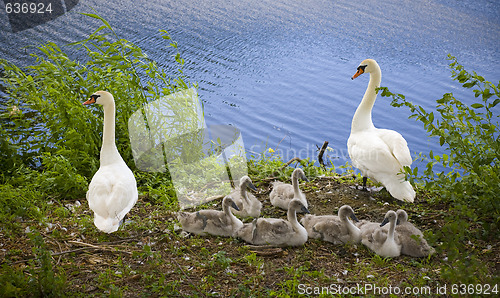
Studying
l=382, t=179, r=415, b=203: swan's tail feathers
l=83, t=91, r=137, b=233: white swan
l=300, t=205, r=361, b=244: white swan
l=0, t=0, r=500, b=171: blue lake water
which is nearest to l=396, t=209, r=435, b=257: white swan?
l=300, t=205, r=361, b=244: white swan

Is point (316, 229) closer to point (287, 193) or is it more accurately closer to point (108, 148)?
point (287, 193)

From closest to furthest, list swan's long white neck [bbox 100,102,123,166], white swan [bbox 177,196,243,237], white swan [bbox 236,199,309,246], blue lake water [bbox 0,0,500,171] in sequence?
white swan [bbox 236,199,309,246]
white swan [bbox 177,196,243,237]
swan's long white neck [bbox 100,102,123,166]
blue lake water [bbox 0,0,500,171]

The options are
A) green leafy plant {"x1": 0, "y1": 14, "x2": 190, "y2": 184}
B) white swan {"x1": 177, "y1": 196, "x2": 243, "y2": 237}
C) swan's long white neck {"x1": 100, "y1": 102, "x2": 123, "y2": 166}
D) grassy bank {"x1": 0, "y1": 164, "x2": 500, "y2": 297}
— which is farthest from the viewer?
green leafy plant {"x1": 0, "y1": 14, "x2": 190, "y2": 184}

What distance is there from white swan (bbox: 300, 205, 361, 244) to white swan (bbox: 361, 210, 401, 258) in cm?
13

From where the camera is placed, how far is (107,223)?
3.41 m

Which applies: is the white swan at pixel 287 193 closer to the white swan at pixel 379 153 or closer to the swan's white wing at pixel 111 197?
the white swan at pixel 379 153

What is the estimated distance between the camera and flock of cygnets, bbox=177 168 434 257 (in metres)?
3.42

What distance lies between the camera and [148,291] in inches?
118

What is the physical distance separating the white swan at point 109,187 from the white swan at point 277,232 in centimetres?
97

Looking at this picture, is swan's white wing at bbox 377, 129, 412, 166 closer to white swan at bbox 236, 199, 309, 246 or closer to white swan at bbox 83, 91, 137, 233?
white swan at bbox 236, 199, 309, 246

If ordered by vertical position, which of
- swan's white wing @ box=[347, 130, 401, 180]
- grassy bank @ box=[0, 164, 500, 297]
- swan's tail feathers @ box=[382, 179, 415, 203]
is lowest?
grassy bank @ box=[0, 164, 500, 297]

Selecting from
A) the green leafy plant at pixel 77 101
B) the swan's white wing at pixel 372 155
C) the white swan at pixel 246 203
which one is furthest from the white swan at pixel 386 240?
the green leafy plant at pixel 77 101

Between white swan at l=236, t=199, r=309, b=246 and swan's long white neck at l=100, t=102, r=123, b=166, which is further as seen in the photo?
swan's long white neck at l=100, t=102, r=123, b=166

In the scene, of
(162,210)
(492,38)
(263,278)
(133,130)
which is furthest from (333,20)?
(263,278)
